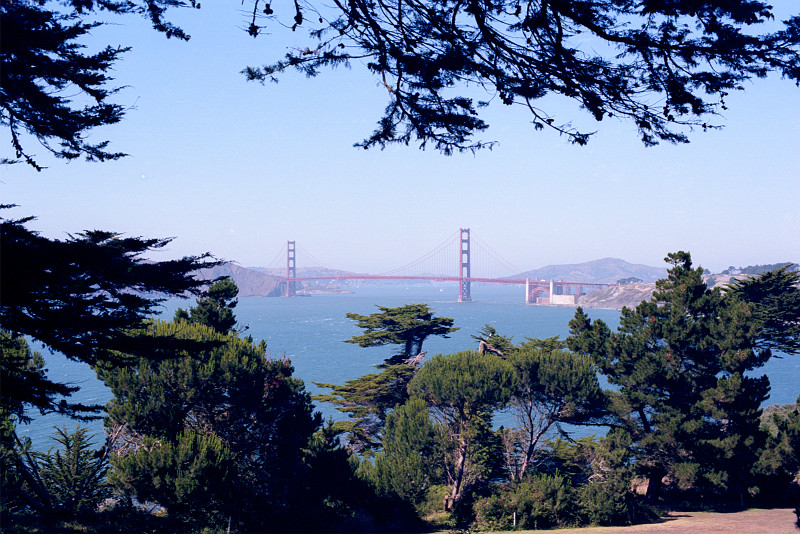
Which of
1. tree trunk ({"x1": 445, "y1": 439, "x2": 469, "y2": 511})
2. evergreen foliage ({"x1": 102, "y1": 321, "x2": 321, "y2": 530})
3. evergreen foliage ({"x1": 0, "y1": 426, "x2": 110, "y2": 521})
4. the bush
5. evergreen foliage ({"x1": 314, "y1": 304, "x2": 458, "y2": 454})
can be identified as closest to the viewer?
evergreen foliage ({"x1": 0, "y1": 426, "x2": 110, "y2": 521})

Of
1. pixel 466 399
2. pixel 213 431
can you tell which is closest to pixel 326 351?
pixel 466 399

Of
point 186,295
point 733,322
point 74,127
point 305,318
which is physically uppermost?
point 74,127

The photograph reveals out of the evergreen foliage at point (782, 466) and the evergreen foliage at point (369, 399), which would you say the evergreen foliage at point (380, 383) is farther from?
the evergreen foliage at point (782, 466)

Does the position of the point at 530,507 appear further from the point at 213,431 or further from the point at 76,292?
the point at 76,292

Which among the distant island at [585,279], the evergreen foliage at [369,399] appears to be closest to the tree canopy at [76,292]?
the evergreen foliage at [369,399]

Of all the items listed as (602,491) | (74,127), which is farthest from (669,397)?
(74,127)

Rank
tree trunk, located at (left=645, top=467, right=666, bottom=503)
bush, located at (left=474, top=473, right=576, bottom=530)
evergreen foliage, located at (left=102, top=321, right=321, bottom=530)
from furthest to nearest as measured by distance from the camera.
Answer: tree trunk, located at (left=645, top=467, right=666, bottom=503), bush, located at (left=474, top=473, right=576, bottom=530), evergreen foliage, located at (left=102, top=321, right=321, bottom=530)

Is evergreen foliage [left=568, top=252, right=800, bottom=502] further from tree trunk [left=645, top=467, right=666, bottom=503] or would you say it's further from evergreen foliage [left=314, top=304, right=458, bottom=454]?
evergreen foliage [left=314, top=304, right=458, bottom=454]

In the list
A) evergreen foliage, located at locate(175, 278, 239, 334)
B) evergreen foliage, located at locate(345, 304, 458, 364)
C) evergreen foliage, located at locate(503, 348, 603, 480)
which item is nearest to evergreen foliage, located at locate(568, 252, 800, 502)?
evergreen foliage, located at locate(503, 348, 603, 480)

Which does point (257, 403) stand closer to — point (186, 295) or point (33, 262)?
point (186, 295)
